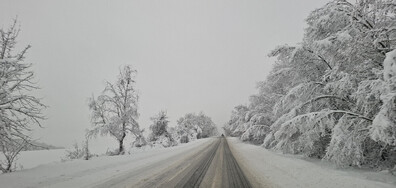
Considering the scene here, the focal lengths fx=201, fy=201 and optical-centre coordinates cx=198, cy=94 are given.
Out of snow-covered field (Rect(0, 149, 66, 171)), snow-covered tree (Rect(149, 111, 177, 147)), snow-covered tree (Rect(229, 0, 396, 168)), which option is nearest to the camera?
snow-covered tree (Rect(229, 0, 396, 168))

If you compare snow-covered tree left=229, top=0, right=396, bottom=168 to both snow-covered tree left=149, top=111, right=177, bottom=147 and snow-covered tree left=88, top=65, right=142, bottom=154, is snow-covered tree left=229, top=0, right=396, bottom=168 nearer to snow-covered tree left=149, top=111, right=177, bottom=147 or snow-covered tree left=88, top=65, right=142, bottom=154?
snow-covered tree left=88, top=65, right=142, bottom=154

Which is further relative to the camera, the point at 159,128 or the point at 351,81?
the point at 159,128

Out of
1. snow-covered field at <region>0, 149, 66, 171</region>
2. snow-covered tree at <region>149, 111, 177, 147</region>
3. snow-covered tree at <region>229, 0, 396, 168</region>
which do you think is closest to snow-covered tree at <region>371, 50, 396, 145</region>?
snow-covered tree at <region>229, 0, 396, 168</region>

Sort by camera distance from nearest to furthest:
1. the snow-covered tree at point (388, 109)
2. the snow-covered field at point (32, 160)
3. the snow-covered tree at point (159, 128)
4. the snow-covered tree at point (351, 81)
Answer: the snow-covered tree at point (388, 109) → the snow-covered tree at point (351, 81) → the snow-covered field at point (32, 160) → the snow-covered tree at point (159, 128)

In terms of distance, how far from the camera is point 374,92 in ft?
20.4

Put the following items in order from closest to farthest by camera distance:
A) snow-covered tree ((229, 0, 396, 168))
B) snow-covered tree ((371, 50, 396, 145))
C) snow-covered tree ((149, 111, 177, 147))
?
snow-covered tree ((371, 50, 396, 145))
snow-covered tree ((229, 0, 396, 168))
snow-covered tree ((149, 111, 177, 147))

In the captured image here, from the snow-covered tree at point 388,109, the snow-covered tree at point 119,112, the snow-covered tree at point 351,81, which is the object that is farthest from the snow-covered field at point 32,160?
the snow-covered tree at point 388,109

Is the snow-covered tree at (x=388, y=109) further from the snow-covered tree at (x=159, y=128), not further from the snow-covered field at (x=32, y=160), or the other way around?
the snow-covered tree at (x=159, y=128)

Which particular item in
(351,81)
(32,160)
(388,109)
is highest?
(351,81)

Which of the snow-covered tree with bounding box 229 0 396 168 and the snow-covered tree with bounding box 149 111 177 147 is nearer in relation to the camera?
the snow-covered tree with bounding box 229 0 396 168

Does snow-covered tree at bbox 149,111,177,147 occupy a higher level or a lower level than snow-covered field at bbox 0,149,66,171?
higher

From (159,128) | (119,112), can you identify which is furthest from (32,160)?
(159,128)

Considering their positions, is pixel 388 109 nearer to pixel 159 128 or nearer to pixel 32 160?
pixel 32 160

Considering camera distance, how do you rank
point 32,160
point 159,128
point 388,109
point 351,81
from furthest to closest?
1. point 159,128
2. point 32,160
3. point 351,81
4. point 388,109
